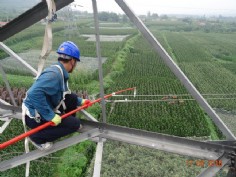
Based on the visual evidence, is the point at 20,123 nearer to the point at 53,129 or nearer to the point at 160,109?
the point at 160,109

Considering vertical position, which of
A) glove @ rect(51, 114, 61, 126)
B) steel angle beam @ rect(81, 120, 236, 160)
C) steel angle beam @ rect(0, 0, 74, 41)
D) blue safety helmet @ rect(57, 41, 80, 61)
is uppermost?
steel angle beam @ rect(0, 0, 74, 41)

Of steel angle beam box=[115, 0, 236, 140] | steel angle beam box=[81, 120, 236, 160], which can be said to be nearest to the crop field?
steel angle beam box=[81, 120, 236, 160]

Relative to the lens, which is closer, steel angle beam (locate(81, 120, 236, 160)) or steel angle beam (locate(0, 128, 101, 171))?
steel angle beam (locate(81, 120, 236, 160))

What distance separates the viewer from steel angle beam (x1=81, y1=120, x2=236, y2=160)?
2.68 metres

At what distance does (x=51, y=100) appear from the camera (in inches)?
117

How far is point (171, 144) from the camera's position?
2.77 meters

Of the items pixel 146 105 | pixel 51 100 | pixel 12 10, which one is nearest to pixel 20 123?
pixel 146 105

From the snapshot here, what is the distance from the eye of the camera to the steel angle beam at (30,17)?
2670mm

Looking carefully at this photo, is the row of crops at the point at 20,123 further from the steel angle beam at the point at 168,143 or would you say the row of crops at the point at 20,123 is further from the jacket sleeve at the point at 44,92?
the steel angle beam at the point at 168,143

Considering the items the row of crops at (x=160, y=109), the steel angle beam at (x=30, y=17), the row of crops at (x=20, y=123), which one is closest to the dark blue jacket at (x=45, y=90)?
the steel angle beam at (x=30, y=17)

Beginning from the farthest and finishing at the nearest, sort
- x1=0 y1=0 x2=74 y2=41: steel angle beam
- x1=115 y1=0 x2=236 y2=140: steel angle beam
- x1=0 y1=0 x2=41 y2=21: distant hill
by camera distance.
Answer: x1=0 y1=0 x2=41 y2=21: distant hill → x1=0 y1=0 x2=74 y2=41: steel angle beam → x1=115 y1=0 x2=236 y2=140: steel angle beam

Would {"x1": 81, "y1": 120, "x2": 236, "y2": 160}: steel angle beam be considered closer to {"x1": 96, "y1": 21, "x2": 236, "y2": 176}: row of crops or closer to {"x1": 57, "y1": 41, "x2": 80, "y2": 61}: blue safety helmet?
{"x1": 57, "y1": 41, "x2": 80, "y2": 61}: blue safety helmet

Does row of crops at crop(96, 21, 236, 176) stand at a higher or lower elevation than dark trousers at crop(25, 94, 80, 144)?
lower

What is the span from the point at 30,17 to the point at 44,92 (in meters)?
0.70
